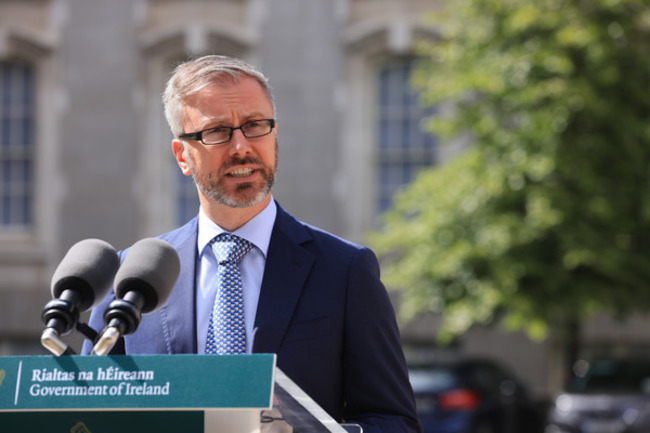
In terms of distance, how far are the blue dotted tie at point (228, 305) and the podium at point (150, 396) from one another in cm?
64

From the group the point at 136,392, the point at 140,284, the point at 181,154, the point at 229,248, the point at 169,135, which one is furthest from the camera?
the point at 169,135

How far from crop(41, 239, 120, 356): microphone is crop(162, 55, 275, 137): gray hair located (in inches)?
22.3

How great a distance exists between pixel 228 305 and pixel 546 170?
13.1 metres

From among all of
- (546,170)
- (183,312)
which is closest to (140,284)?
(183,312)

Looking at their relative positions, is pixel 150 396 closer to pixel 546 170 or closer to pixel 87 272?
pixel 87 272

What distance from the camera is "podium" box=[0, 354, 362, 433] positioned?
84.4 inches

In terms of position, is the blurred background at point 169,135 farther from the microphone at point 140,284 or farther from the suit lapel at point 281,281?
the microphone at point 140,284

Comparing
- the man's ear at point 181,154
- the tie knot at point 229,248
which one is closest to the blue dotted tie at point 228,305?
the tie knot at point 229,248

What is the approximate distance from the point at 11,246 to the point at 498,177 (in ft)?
36.0

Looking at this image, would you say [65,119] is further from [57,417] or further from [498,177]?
[57,417]

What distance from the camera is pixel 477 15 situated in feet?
54.2

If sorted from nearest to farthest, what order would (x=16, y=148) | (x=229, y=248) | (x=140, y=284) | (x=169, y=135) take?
(x=140, y=284)
(x=229, y=248)
(x=169, y=135)
(x=16, y=148)

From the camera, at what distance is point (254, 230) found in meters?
3.12

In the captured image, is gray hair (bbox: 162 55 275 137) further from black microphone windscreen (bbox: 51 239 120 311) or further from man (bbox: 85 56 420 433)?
black microphone windscreen (bbox: 51 239 120 311)
